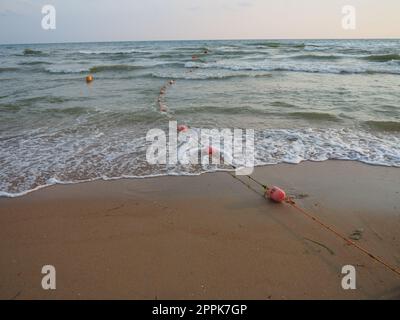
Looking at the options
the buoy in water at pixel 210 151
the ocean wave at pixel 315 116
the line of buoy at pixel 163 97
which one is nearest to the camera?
the buoy in water at pixel 210 151

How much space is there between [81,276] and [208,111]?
651cm

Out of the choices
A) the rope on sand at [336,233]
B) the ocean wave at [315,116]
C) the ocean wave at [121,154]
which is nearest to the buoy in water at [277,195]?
the rope on sand at [336,233]

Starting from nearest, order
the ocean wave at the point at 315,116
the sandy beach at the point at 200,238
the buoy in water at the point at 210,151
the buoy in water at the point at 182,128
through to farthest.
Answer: the sandy beach at the point at 200,238 → the buoy in water at the point at 210,151 → the buoy in water at the point at 182,128 → the ocean wave at the point at 315,116

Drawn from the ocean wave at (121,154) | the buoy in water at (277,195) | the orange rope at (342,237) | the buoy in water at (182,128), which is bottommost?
the orange rope at (342,237)

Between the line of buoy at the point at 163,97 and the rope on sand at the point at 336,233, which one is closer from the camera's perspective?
the rope on sand at the point at 336,233

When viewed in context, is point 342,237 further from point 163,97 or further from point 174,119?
point 163,97

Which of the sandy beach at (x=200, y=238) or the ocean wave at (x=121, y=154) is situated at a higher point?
the ocean wave at (x=121, y=154)

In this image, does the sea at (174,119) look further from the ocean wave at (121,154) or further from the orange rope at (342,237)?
the orange rope at (342,237)

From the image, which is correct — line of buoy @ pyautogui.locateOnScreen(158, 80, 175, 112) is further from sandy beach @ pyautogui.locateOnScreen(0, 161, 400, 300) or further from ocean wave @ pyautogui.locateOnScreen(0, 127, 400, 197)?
sandy beach @ pyautogui.locateOnScreen(0, 161, 400, 300)

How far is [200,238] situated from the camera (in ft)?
11.4

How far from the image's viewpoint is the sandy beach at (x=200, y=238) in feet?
9.32

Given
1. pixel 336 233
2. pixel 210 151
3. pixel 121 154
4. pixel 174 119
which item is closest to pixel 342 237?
pixel 336 233
